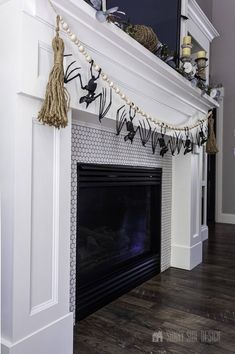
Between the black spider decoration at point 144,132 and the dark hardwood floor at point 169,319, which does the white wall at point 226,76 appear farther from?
the black spider decoration at point 144,132

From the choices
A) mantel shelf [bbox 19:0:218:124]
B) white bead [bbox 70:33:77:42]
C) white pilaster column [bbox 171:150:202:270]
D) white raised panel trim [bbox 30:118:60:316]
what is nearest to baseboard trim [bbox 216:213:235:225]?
white pilaster column [bbox 171:150:202:270]

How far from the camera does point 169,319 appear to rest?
1.89 meters

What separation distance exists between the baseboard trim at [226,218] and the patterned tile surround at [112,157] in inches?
116

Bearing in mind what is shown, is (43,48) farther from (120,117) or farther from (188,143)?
(188,143)

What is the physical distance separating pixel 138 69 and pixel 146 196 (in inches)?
46.5

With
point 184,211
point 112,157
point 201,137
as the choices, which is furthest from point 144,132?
point 184,211

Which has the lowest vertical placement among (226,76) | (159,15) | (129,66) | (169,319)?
(169,319)

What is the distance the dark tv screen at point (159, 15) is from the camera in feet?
7.36

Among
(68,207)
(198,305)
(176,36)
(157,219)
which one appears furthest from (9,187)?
(176,36)

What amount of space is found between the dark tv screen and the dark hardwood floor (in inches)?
79.6

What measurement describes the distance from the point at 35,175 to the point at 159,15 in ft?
6.65

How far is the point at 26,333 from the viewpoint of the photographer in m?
1.26

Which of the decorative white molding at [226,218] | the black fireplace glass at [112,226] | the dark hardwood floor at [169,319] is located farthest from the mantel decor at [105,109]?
the decorative white molding at [226,218]

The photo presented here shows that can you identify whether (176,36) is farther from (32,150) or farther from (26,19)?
(32,150)
